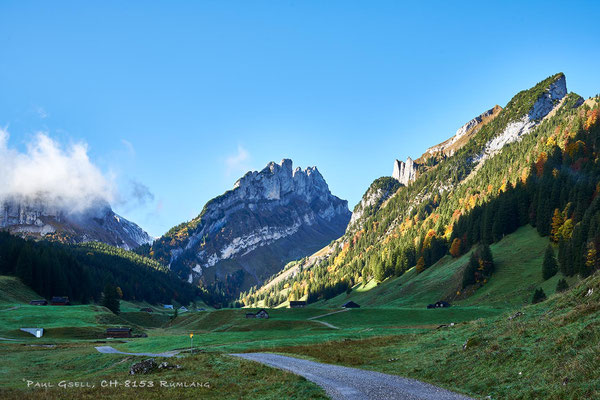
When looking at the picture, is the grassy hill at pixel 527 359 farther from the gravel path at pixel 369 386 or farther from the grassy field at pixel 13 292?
the grassy field at pixel 13 292

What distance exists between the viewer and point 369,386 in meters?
21.5

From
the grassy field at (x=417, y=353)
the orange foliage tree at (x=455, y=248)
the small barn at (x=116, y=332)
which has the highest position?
the orange foliage tree at (x=455, y=248)

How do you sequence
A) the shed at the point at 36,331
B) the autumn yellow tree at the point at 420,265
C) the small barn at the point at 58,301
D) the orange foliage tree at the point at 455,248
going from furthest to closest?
1. the autumn yellow tree at the point at 420,265
2. the orange foliage tree at the point at 455,248
3. the small barn at the point at 58,301
4. the shed at the point at 36,331

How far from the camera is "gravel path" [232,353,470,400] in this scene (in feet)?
61.3

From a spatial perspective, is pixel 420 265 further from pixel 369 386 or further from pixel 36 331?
pixel 369 386

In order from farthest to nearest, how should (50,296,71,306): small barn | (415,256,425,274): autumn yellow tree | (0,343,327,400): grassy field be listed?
(415,256,425,274): autumn yellow tree
(50,296,71,306): small barn
(0,343,327,400): grassy field

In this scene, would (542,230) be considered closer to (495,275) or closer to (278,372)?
(495,275)

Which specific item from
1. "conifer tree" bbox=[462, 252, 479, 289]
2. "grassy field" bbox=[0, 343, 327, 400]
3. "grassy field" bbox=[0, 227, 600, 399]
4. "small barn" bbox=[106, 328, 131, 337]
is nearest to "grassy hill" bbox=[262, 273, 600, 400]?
"grassy field" bbox=[0, 227, 600, 399]

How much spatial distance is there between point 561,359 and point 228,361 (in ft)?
93.5

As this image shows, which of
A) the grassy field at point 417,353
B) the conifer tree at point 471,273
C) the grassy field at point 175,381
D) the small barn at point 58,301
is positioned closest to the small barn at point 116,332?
the grassy field at point 417,353

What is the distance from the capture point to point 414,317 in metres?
90.1

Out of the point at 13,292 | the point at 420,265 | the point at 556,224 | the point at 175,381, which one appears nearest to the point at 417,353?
the point at 175,381

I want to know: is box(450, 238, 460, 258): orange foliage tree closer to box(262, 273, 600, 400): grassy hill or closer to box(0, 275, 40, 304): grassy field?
box(262, 273, 600, 400): grassy hill

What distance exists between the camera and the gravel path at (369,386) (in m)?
18.7
